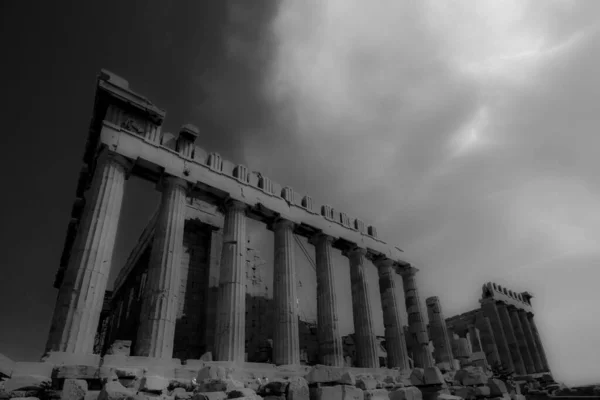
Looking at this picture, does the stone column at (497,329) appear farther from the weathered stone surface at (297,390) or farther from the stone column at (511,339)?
the weathered stone surface at (297,390)

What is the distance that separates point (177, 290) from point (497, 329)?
93.9 feet

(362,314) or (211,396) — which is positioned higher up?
(362,314)

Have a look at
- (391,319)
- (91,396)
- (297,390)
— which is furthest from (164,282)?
→ (391,319)

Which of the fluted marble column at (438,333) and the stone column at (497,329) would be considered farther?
the stone column at (497,329)

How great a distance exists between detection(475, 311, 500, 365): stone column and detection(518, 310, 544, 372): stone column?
5.89 metres

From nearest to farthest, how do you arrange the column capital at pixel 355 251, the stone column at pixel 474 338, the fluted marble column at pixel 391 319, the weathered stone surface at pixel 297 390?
the weathered stone surface at pixel 297 390, the fluted marble column at pixel 391 319, the column capital at pixel 355 251, the stone column at pixel 474 338

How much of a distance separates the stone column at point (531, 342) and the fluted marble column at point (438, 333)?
16.4 m

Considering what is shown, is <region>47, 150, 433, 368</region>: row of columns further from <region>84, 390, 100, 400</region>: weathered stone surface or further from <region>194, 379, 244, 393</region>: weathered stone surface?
<region>194, 379, 244, 393</region>: weathered stone surface

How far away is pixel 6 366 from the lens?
23.3 feet

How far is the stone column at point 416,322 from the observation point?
1984 cm

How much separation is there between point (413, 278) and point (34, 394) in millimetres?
19738

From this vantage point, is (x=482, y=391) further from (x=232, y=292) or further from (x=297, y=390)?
(x=232, y=292)

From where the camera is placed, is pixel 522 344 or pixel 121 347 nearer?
pixel 121 347


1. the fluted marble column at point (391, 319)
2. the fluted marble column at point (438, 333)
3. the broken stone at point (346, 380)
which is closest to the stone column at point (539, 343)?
the fluted marble column at point (438, 333)
